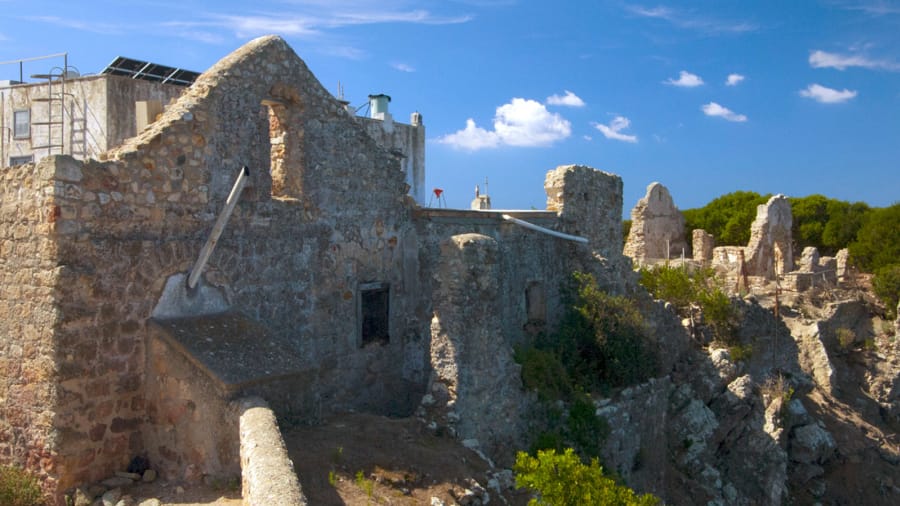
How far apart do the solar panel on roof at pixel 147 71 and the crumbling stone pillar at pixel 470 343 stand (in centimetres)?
828

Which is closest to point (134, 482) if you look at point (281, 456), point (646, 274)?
point (281, 456)

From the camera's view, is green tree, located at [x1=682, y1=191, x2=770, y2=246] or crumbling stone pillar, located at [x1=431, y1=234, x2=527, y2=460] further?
green tree, located at [x1=682, y1=191, x2=770, y2=246]

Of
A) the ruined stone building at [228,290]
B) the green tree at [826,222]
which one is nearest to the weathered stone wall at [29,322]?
the ruined stone building at [228,290]

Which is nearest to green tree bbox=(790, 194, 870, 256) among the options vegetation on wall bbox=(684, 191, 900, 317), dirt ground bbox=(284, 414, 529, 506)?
vegetation on wall bbox=(684, 191, 900, 317)

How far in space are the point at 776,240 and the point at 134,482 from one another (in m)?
25.4

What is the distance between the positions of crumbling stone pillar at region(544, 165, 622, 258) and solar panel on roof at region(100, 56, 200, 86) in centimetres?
743

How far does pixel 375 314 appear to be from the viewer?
1051cm

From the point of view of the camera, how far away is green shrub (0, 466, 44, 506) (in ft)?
22.2

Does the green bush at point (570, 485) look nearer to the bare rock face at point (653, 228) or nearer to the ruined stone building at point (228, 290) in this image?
the ruined stone building at point (228, 290)

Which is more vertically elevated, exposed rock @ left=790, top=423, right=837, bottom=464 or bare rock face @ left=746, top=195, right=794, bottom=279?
bare rock face @ left=746, top=195, right=794, bottom=279

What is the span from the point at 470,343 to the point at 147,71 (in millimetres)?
9277

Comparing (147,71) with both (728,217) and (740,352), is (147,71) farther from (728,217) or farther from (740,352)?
(728,217)

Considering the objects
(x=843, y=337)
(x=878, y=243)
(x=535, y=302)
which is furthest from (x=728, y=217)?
(x=535, y=302)

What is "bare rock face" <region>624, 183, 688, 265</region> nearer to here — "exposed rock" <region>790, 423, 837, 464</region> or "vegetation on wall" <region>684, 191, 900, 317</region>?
"vegetation on wall" <region>684, 191, 900, 317</region>
